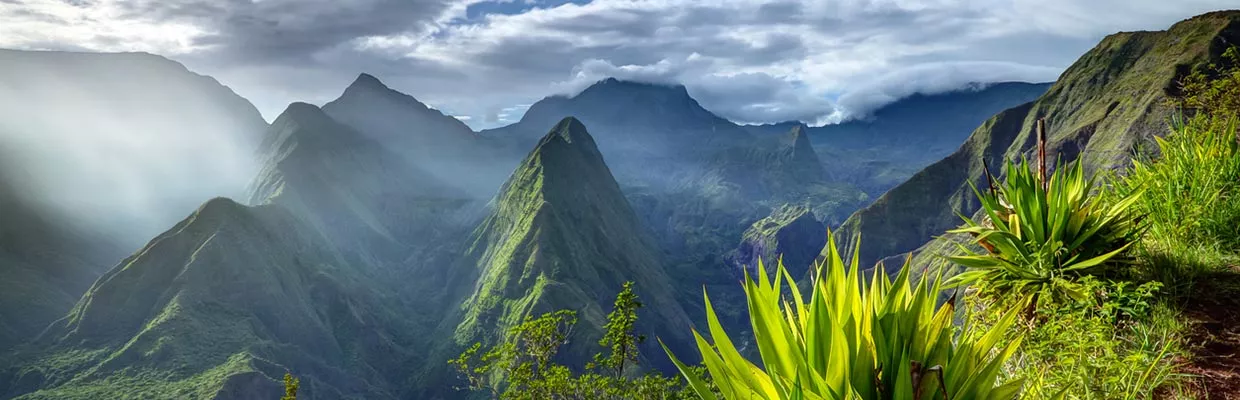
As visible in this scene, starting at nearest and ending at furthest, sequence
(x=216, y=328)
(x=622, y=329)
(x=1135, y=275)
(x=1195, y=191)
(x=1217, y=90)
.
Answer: (x=1135, y=275) < (x=1195, y=191) < (x=1217, y=90) < (x=622, y=329) < (x=216, y=328)

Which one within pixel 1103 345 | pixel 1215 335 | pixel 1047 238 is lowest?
pixel 1215 335

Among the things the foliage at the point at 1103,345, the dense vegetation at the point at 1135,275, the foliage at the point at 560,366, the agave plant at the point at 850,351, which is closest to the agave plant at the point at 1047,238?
the dense vegetation at the point at 1135,275

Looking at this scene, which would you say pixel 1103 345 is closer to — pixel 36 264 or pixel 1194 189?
pixel 1194 189

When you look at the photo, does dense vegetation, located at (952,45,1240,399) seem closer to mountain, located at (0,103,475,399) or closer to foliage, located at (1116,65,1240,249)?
foliage, located at (1116,65,1240,249)

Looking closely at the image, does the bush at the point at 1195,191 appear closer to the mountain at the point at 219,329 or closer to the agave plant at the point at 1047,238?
the agave plant at the point at 1047,238

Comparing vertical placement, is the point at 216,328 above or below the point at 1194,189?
below

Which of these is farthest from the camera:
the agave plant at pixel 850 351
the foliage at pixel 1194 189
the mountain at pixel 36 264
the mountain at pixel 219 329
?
the mountain at pixel 36 264

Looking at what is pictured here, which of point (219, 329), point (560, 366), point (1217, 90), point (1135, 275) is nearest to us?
point (1135, 275)

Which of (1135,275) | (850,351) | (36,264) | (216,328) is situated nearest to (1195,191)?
(1135,275)
